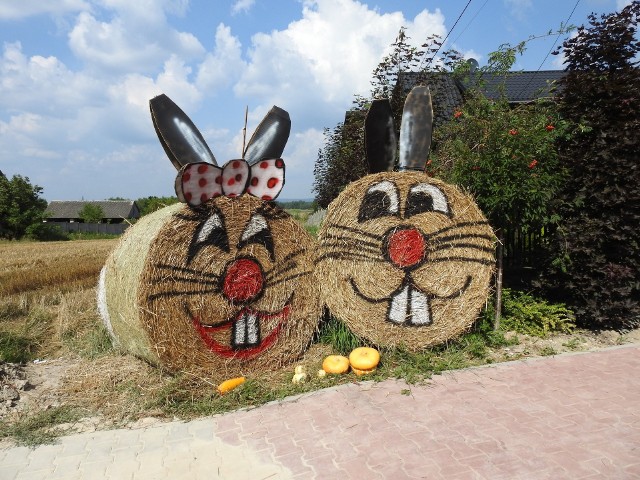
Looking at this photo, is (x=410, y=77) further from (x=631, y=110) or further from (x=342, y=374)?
(x=342, y=374)

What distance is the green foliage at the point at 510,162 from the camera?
18.0 ft

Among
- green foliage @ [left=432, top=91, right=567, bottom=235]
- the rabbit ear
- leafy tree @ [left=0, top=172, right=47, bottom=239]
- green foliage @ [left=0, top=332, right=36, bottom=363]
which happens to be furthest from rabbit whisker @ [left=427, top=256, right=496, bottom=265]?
leafy tree @ [left=0, top=172, right=47, bottom=239]

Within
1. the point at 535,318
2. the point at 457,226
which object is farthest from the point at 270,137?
the point at 535,318

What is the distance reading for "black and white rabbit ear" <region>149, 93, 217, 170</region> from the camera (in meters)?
4.80

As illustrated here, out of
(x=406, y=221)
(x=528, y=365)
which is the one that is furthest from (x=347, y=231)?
(x=528, y=365)

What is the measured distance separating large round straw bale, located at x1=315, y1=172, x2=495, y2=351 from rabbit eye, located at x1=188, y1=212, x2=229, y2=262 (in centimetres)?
107

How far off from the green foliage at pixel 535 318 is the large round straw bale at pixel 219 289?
2.42 m

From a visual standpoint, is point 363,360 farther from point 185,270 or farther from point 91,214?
point 91,214

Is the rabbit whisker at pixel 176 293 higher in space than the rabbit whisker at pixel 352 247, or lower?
lower

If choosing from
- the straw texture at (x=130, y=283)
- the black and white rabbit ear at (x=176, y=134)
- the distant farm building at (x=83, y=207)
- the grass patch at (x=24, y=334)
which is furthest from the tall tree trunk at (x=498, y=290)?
the distant farm building at (x=83, y=207)

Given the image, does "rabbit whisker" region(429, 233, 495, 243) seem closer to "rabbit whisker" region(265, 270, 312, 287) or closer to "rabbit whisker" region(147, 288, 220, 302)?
"rabbit whisker" region(265, 270, 312, 287)

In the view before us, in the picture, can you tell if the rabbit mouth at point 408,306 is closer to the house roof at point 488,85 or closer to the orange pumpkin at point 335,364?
the orange pumpkin at point 335,364

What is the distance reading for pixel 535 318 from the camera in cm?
611

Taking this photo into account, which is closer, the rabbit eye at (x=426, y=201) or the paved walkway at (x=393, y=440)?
the paved walkway at (x=393, y=440)
